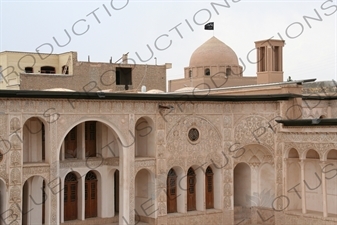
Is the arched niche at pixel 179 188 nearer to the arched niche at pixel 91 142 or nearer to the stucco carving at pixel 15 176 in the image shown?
the arched niche at pixel 91 142

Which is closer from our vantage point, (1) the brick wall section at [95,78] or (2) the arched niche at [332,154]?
(2) the arched niche at [332,154]

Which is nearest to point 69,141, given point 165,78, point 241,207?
point 241,207

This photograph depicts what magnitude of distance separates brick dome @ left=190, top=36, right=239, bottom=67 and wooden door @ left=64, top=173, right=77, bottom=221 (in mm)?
10858

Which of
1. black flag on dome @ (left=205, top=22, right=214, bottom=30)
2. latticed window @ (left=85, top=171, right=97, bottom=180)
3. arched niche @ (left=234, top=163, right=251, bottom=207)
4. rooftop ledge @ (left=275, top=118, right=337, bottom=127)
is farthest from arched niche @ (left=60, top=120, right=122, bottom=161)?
black flag on dome @ (left=205, top=22, right=214, bottom=30)

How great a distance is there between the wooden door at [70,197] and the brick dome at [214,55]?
35.6ft

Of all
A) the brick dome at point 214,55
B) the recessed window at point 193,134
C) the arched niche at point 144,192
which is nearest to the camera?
the arched niche at point 144,192

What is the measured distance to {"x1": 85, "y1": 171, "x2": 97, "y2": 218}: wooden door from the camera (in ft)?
68.9

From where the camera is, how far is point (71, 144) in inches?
824

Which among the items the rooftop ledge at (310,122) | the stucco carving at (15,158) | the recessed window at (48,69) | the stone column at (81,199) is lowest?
the stone column at (81,199)

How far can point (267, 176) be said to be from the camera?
72.5 ft

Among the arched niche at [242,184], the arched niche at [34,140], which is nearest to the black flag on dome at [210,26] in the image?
the arched niche at [242,184]

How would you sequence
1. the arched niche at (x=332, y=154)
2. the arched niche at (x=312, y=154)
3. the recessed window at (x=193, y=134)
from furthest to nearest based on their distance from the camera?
the recessed window at (x=193, y=134) < the arched niche at (x=312, y=154) < the arched niche at (x=332, y=154)

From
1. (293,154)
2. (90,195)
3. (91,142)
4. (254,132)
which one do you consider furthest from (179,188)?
(293,154)

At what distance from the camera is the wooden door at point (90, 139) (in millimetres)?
21234
